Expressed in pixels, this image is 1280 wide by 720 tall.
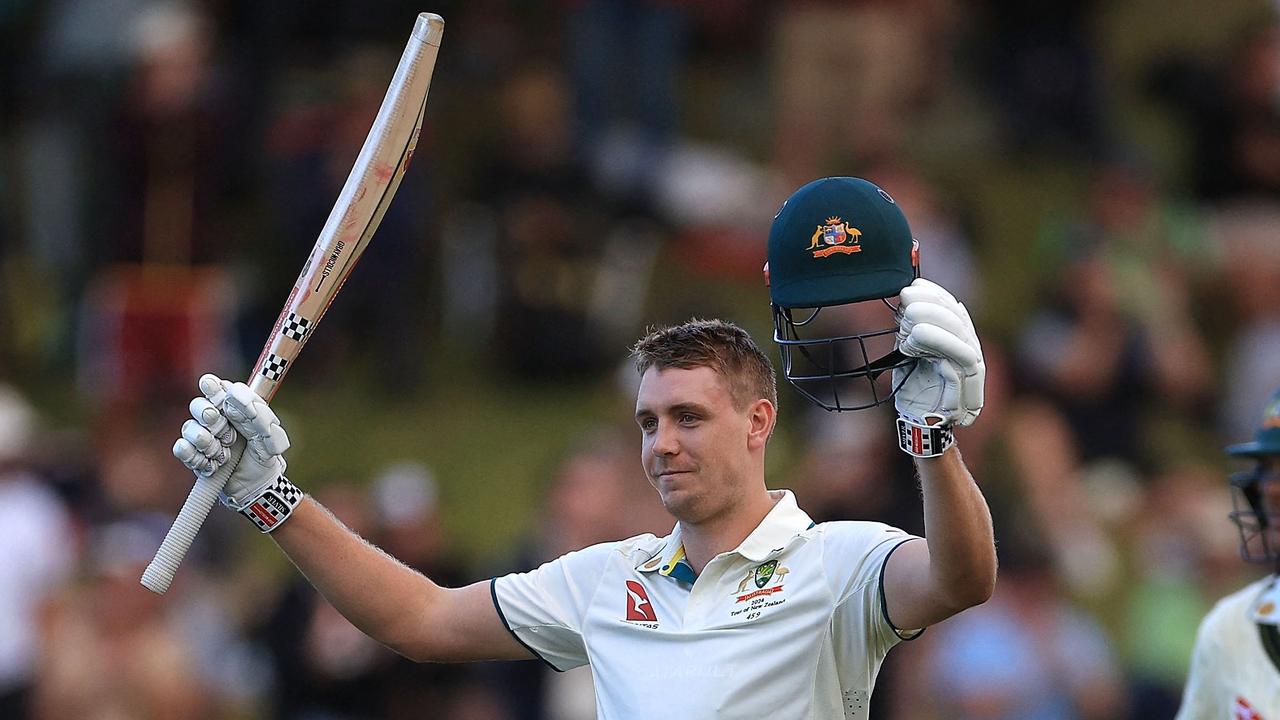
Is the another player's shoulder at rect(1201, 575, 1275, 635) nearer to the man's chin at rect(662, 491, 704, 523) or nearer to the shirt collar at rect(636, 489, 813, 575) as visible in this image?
the shirt collar at rect(636, 489, 813, 575)

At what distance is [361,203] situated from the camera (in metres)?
5.28

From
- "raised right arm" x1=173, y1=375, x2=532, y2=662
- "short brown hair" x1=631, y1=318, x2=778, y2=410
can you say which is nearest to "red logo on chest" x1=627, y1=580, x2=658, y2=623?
"raised right arm" x1=173, y1=375, x2=532, y2=662

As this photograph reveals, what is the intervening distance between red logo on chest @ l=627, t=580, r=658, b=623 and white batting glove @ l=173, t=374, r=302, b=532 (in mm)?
890

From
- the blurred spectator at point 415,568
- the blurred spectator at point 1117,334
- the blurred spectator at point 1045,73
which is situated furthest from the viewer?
the blurred spectator at point 1045,73

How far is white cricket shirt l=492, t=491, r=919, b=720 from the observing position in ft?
14.9

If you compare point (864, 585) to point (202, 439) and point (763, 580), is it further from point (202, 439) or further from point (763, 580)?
point (202, 439)

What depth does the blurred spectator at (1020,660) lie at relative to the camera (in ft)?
29.5

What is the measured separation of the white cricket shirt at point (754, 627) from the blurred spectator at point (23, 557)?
17.3 ft

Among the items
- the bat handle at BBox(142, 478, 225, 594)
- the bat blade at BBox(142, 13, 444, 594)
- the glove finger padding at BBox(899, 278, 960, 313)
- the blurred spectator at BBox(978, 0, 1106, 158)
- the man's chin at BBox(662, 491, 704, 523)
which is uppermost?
the blurred spectator at BBox(978, 0, 1106, 158)

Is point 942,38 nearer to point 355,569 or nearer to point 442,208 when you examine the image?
point 442,208

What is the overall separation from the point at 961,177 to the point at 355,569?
8.75 m

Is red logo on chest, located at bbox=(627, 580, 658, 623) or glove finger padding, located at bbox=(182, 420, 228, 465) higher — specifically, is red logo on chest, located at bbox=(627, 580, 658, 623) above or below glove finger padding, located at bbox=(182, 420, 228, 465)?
below

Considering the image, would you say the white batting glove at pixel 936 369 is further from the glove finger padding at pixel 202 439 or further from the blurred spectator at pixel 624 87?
the blurred spectator at pixel 624 87

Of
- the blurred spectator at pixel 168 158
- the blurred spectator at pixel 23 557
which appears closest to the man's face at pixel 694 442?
the blurred spectator at pixel 23 557
